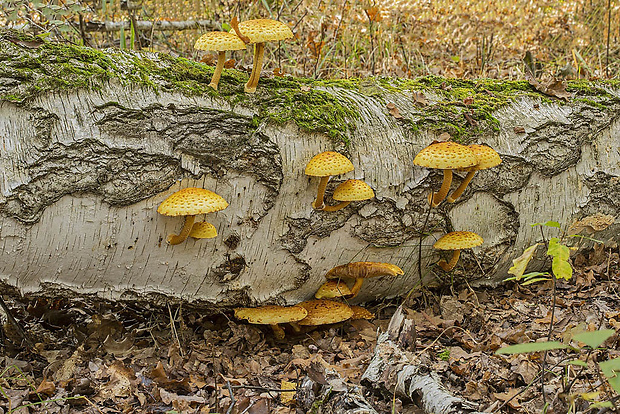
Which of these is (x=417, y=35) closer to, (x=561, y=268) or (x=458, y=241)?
(x=458, y=241)

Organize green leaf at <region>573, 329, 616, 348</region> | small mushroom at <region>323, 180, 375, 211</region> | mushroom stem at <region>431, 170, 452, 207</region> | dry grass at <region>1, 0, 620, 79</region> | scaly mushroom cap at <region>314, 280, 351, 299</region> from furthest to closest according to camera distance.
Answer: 1. dry grass at <region>1, 0, 620, 79</region>
2. scaly mushroom cap at <region>314, 280, 351, 299</region>
3. mushroom stem at <region>431, 170, 452, 207</region>
4. small mushroom at <region>323, 180, 375, 211</region>
5. green leaf at <region>573, 329, 616, 348</region>

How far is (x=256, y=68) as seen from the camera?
3.21 meters

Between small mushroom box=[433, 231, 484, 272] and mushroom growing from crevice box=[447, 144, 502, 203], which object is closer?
mushroom growing from crevice box=[447, 144, 502, 203]

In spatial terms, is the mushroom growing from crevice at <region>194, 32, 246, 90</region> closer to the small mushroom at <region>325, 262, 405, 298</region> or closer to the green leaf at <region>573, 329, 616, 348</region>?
the small mushroom at <region>325, 262, 405, 298</region>

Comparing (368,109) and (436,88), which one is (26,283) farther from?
(436,88)

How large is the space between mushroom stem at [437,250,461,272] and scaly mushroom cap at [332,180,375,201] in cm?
98

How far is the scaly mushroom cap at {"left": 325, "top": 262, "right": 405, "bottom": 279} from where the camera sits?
3502 millimetres

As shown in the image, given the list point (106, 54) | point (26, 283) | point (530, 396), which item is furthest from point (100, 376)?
point (530, 396)

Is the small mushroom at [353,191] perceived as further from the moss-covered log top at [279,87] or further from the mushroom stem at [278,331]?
the mushroom stem at [278,331]

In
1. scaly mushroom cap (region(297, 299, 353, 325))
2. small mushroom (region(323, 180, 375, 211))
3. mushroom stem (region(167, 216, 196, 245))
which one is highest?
small mushroom (region(323, 180, 375, 211))

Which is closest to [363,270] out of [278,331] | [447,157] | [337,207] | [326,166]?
[337,207]

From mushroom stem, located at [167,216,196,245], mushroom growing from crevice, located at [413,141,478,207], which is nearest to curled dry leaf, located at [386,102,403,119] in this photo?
mushroom growing from crevice, located at [413,141,478,207]

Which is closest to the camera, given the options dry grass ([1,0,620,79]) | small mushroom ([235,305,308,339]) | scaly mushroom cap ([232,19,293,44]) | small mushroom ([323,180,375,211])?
scaly mushroom cap ([232,19,293,44])

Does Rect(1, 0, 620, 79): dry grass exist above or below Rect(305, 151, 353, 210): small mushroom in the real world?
above
